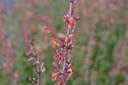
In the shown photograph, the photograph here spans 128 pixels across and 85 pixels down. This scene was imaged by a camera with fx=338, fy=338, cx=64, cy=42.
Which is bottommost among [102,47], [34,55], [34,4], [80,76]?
[80,76]

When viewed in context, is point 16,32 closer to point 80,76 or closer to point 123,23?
point 80,76

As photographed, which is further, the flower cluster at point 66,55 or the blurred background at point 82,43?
the blurred background at point 82,43

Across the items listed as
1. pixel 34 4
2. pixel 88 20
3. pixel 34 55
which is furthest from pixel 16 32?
pixel 34 55

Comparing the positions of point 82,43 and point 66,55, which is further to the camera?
point 82,43

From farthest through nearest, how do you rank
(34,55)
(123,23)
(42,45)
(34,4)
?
(123,23), (34,4), (42,45), (34,55)

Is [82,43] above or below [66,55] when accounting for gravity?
below

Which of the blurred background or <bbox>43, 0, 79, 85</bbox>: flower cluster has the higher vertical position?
<bbox>43, 0, 79, 85</bbox>: flower cluster

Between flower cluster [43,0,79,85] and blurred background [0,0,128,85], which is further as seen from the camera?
blurred background [0,0,128,85]

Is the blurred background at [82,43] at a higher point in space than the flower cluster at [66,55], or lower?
lower
